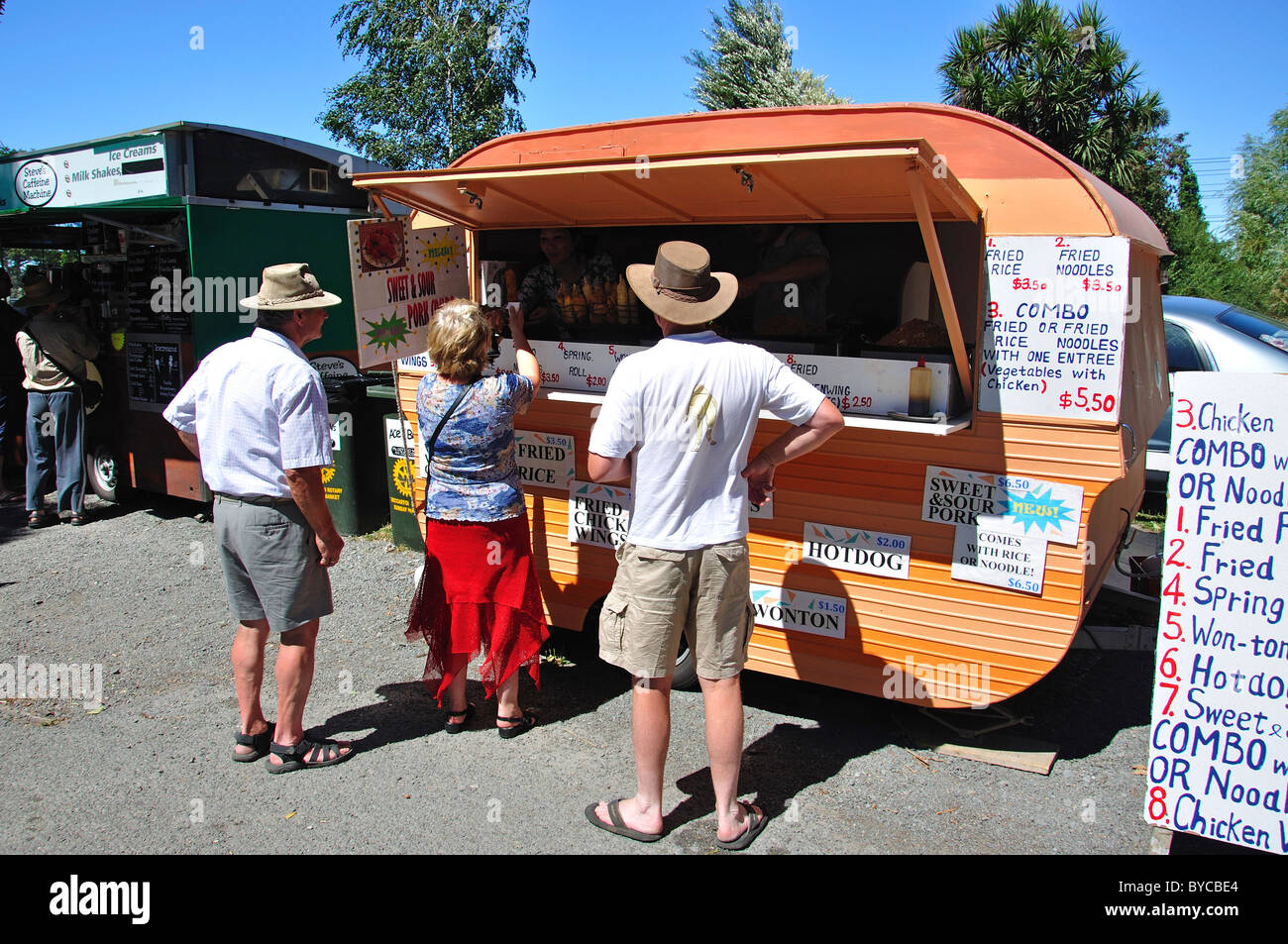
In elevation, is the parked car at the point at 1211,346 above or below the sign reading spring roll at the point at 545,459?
above

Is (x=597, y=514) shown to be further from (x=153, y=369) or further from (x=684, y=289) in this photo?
(x=153, y=369)

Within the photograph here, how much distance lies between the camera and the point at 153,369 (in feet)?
24.8

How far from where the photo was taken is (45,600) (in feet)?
19.3

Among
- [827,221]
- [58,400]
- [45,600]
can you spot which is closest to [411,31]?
[58,400]

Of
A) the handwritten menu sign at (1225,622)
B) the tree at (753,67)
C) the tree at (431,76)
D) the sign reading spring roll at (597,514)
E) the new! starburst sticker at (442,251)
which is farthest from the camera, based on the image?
the tree at (753,67)

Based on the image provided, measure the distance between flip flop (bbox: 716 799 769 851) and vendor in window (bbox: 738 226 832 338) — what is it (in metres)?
2.09

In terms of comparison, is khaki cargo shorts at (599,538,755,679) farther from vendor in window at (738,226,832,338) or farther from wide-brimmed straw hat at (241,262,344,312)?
wide-brimmed straw hat at (241,262,344,312)

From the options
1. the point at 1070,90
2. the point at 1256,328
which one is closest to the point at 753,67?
the point at 1070,90

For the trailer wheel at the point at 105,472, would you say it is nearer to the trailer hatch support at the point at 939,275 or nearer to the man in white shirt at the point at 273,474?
the man in white shirt at the point at 273,474

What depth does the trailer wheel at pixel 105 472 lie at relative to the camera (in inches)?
318

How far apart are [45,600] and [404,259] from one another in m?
→ 3.60

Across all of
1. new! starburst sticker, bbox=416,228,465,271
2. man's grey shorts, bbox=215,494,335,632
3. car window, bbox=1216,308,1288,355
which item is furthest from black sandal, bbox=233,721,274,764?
car window, bbox=1216,308,1288,355

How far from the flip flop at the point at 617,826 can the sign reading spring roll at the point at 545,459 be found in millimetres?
1687

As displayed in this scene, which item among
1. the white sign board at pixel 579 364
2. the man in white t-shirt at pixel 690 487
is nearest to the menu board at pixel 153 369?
the white sign board at pixel 579 364
